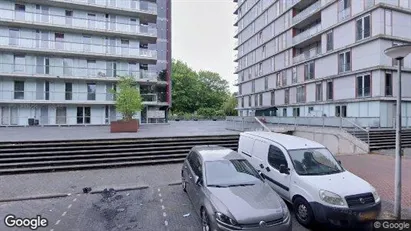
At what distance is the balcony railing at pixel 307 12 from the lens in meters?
29.3

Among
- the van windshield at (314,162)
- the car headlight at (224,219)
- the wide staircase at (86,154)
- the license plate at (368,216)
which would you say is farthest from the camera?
the wide staircase at (86,154)

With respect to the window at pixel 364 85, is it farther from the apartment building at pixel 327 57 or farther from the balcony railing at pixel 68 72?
the balcony railing at pixel 68 72

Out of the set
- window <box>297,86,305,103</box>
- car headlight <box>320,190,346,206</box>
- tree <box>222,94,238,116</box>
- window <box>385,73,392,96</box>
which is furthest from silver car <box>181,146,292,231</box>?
tree <box>222,94,238,116</box>

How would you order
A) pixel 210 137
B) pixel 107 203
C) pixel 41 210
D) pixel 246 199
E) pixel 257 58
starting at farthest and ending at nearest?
1. pixel 257 58
2. pixel 210 137
3. pixel 107 203
4. pixel 41 210
5. pixel 246 199

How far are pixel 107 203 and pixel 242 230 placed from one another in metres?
3.92

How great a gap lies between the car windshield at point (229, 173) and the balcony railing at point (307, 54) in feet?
92.7

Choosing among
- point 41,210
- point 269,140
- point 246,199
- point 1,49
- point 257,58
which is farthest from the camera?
point 257,58

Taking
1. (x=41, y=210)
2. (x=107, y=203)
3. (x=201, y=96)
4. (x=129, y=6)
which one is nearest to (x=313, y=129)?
(x=107, y=203)

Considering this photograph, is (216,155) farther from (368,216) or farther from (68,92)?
(68,92)

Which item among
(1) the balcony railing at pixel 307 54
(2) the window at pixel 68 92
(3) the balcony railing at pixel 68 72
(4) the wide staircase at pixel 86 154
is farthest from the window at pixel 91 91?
(1) the balcony railing at pixel 307 54

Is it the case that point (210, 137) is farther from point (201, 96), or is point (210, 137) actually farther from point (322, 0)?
point (201, 96)

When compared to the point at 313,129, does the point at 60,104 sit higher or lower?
higher

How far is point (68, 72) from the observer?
27.1 meters

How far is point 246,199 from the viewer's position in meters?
4.55
